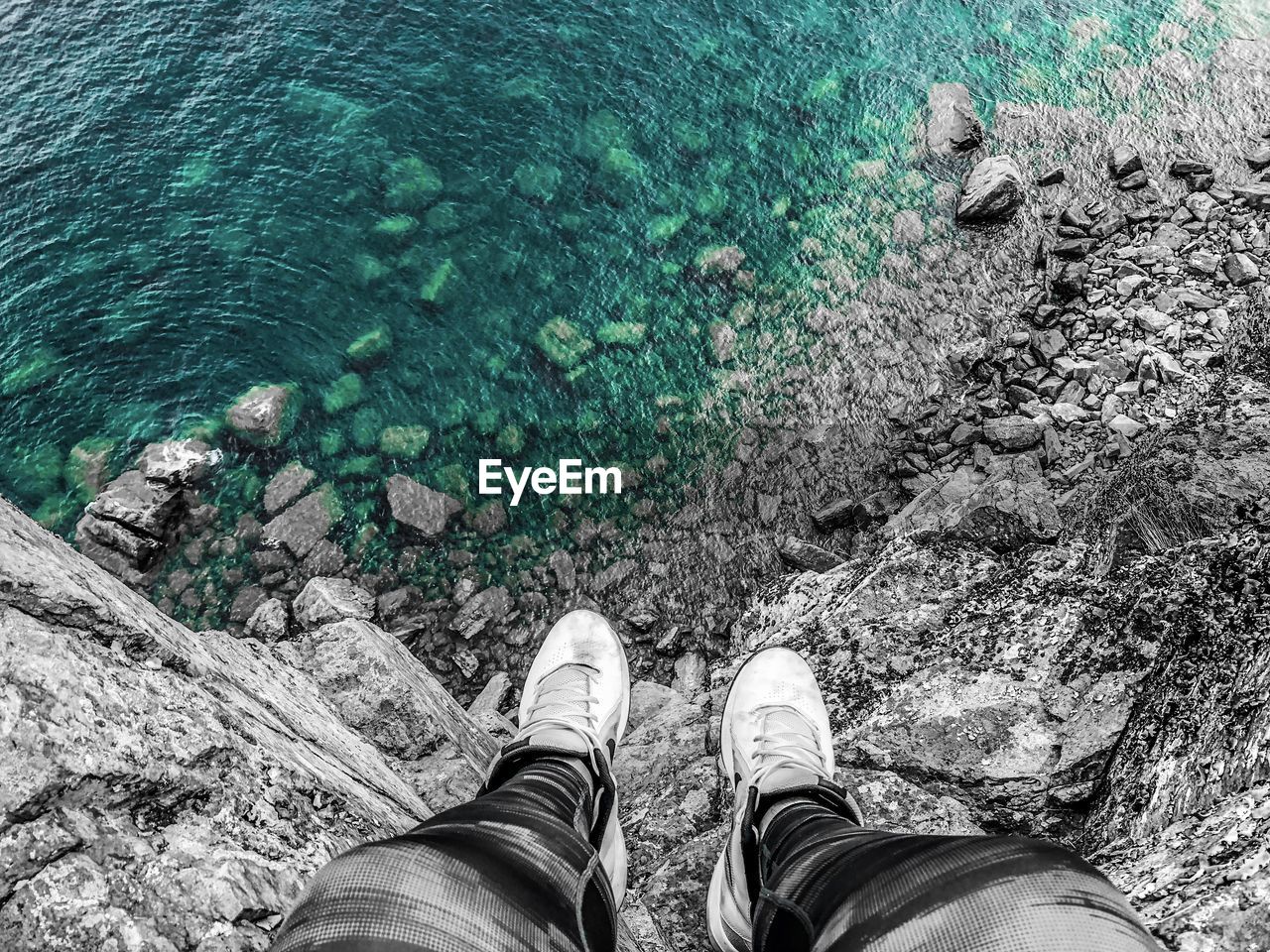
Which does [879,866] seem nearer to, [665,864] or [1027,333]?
[665,864]

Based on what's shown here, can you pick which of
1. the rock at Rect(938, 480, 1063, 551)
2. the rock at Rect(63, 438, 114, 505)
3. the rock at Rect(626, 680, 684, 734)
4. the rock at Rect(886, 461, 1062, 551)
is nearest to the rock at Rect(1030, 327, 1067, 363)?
the rock at Rect(886, 461, 1062, 551)

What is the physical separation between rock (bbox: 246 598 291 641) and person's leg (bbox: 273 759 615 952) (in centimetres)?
693

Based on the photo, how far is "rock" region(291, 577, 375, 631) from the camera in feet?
27.1

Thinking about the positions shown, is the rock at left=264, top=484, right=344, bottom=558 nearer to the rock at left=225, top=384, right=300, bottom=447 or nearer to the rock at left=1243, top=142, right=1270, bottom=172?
the rock at left=225, top=384, right=300, bottom=447

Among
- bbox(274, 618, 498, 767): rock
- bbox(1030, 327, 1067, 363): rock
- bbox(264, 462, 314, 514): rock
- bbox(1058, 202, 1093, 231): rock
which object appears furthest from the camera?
bbox(1058, 202, 1093, 231): rock

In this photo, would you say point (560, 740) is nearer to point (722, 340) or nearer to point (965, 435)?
point (965, 435)

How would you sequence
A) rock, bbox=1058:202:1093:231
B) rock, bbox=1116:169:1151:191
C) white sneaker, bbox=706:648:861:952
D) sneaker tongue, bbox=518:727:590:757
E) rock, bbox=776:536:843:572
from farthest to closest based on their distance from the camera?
rock, bbox=1116:169:1151:191 → rock, bbox=1058:202:1093:231 → rock, bbox=776:536:843:572 → sneaker tongue, bbox=518:727:590:757 → white sneaker, bbox=706:648:861:952

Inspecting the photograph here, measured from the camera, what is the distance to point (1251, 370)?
658 centimetres

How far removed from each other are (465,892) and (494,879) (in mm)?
120

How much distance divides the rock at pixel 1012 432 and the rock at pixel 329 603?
826 cm

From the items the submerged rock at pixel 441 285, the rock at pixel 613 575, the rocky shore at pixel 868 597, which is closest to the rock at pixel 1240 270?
the rocky shore at pixel 868 597

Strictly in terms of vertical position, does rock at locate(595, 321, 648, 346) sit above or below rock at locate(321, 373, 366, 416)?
above

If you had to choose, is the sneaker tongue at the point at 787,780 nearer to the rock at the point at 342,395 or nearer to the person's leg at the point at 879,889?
the person's leg at the point at 879,889

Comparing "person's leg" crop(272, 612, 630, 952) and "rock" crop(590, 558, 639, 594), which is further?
"rock" crop(590, 558, 639, 594)
